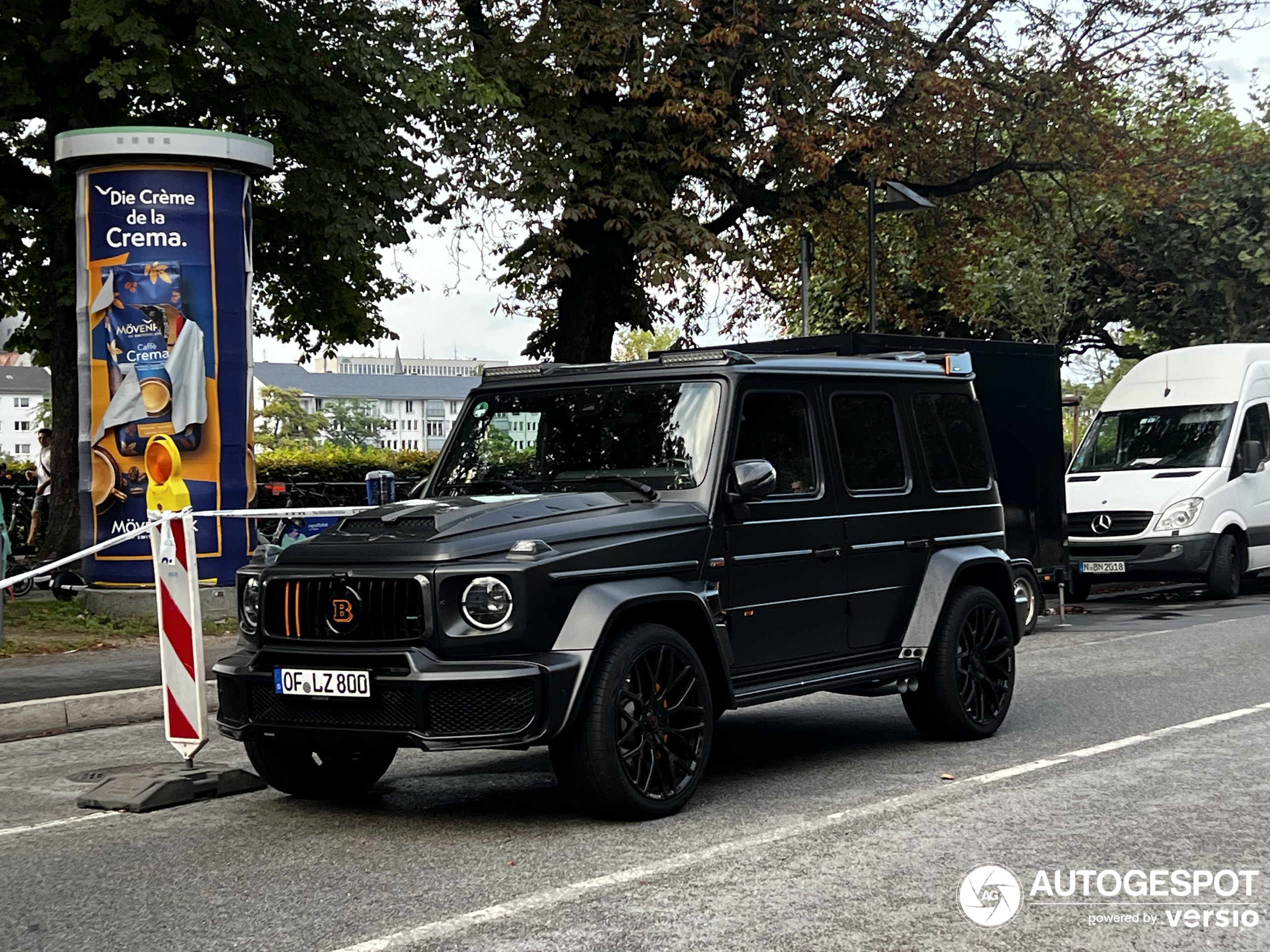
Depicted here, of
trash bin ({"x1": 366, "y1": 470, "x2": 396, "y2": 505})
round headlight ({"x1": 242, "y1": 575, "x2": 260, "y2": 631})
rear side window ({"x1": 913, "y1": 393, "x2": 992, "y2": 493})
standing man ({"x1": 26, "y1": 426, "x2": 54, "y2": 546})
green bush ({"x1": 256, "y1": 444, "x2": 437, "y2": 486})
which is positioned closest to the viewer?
round headlight ({"x1": 242, "y1": 575, "x2": 260, "y2": 631})

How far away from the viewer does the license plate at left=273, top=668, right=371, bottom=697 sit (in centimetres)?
655

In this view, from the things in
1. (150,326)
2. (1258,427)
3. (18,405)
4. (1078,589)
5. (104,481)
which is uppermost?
(18,405)

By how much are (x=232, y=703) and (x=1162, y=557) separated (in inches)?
586

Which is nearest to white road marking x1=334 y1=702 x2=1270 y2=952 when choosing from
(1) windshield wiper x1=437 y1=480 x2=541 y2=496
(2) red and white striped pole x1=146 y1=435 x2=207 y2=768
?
(1) windshield wiper x1=437 y1=480 x2=541 y2=496

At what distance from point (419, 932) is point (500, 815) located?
6.51ft

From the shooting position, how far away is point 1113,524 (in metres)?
19.9

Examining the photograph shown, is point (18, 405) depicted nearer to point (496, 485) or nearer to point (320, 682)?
point (496, 485)

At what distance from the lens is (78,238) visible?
50.7 ft

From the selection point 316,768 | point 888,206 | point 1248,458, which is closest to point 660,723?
point 316,768

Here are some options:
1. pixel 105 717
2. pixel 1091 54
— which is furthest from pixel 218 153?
pixel 1091 54

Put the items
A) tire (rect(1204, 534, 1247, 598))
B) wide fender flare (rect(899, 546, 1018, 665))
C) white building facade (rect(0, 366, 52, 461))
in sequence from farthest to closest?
white building facade (rect(0, 366, 52, 461)) → tire (rect(1204, 534, 1247, 598)) → wide fender flare (rect(899, 546, 1018, 665))

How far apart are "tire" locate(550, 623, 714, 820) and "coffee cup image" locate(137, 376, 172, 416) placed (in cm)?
948

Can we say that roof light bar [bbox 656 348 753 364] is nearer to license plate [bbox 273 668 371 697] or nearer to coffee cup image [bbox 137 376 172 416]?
license plate [bbox 273 668 371 697]

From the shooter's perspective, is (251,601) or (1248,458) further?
(1248,458)
